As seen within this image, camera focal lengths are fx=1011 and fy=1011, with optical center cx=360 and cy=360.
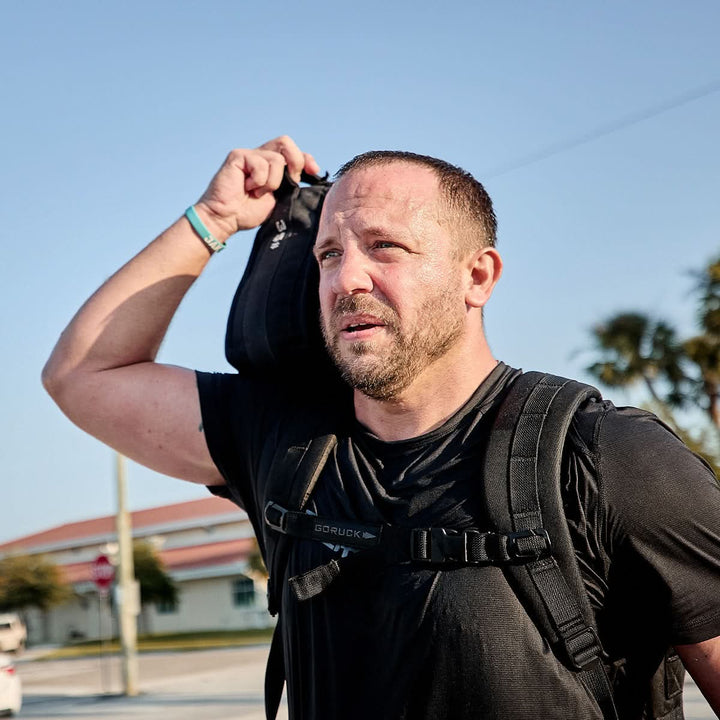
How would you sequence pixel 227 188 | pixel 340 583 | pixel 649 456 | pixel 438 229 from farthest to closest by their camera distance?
pixel 227 188, pixel 438 229, pixel 340 583, pixel 649 456

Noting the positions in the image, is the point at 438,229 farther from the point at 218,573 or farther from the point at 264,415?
the point at 218,573

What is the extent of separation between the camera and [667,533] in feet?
5.64

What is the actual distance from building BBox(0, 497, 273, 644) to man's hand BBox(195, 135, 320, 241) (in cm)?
3882

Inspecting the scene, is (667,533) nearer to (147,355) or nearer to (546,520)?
(546,520)

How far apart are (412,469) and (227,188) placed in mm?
989

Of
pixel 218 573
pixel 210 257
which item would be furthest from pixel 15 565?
pixel 210 257

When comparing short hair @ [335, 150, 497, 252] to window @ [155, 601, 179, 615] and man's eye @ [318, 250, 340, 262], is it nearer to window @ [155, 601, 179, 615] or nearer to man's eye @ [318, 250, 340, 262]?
man's eye @ [318, 250, 340, 262]

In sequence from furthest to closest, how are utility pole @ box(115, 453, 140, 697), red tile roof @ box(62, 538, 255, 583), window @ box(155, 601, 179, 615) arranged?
window @ box(155, 601, 179, 615) < red tile roof @ box(62, 538, 255, 583) < utility pole @ box(115, 453, 140, 697)

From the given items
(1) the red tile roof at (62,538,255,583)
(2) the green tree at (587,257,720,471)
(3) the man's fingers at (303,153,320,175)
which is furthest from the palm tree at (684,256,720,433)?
(1) the red tile roof at (62,538,255,583)

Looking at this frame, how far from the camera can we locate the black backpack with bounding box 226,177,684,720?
68.2 inches

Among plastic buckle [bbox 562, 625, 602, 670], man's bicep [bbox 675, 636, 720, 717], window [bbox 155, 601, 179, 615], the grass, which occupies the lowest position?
the grass

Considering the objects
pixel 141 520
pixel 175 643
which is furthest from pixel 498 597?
pixel 141 520

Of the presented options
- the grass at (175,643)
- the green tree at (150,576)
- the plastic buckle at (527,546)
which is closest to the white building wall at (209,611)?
the grass at (175,643)

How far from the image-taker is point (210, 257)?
2633mm
